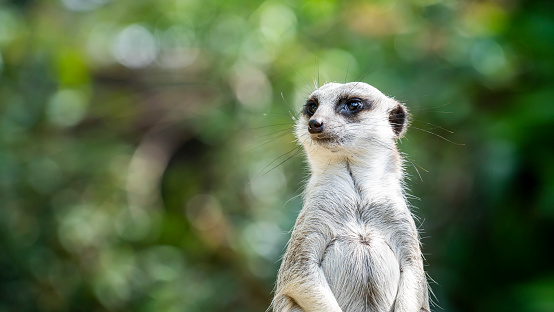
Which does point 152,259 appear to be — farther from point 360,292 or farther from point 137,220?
point 360,292

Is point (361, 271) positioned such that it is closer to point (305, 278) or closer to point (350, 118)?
point (305, 278)

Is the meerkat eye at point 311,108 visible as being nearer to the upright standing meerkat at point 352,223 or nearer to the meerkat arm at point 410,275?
the upright standing meerkat at point 352,223

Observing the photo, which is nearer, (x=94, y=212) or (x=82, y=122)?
(x=94, y=212)

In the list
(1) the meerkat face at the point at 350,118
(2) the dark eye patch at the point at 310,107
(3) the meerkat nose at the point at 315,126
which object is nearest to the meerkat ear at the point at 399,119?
(1) the meerkat face at the point at 350,118

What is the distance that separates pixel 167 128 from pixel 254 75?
2043 mm

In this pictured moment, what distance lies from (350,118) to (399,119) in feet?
0.97

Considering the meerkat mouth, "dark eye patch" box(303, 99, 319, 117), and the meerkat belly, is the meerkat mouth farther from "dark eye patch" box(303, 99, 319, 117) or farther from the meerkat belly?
the meerkat belly

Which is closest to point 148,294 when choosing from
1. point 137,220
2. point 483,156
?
point 137,220

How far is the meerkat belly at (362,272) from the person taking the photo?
2.36 metres

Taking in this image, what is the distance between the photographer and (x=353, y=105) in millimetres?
2680

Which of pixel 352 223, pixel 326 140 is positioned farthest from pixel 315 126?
pixel 352 223

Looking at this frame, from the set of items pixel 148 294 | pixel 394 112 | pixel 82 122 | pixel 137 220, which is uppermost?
pixel 394 112

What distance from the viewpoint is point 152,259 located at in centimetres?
683

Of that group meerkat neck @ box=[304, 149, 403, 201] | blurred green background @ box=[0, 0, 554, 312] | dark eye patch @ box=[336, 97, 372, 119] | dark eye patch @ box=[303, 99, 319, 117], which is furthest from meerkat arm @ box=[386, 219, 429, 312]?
blurred green background @ box=[0, 0, 554, 312]
